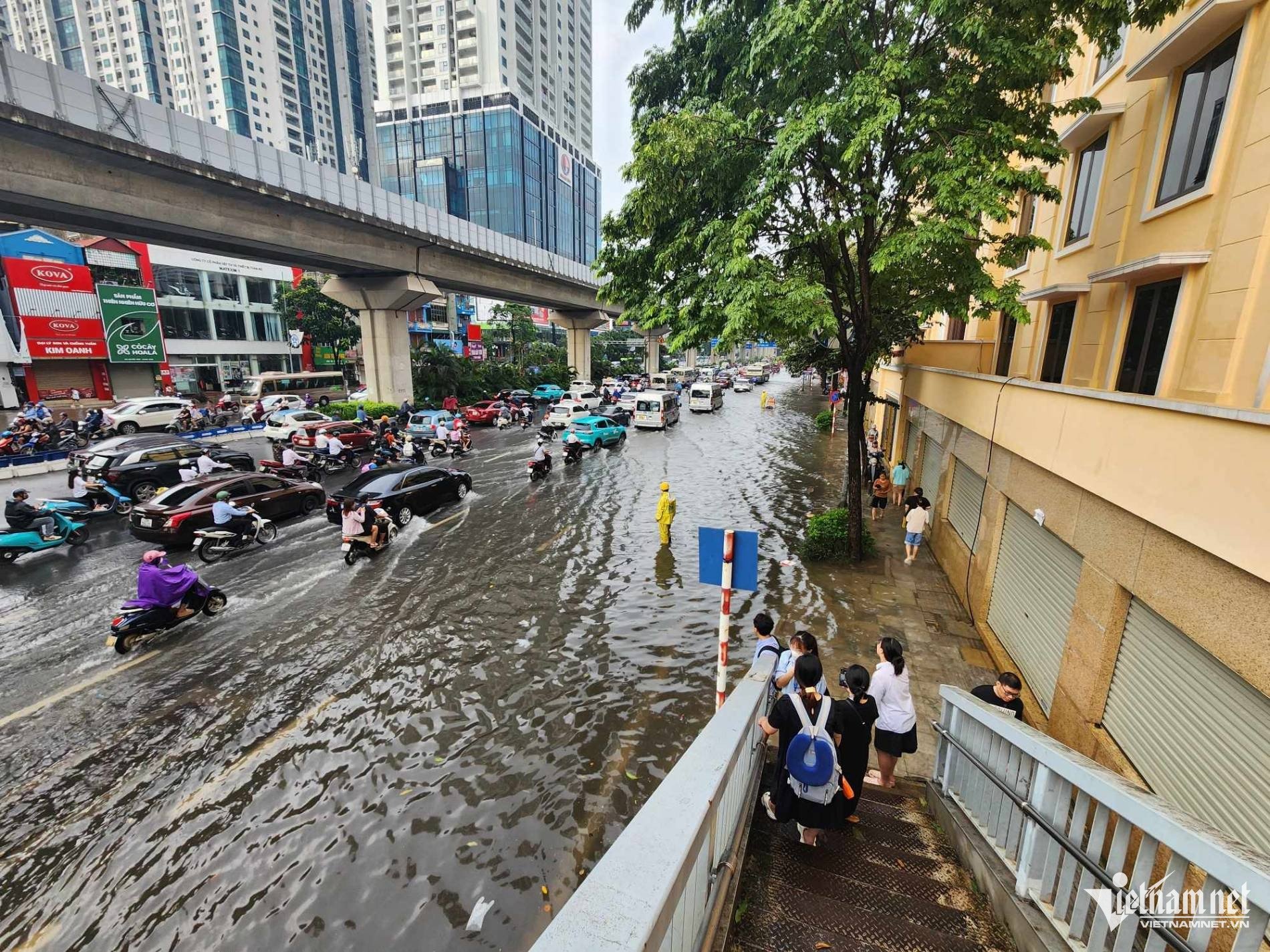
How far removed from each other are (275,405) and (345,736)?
33247 millimetres

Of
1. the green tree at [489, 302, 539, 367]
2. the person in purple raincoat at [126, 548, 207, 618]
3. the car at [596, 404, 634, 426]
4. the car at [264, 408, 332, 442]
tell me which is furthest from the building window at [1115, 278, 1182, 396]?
the green tree at [489, 302, 539, 367]

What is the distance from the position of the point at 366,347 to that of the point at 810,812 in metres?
33.7

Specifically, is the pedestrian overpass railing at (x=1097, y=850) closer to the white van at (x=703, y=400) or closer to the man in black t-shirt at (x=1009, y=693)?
the man in black t-shirt at (x=1009, y=693)

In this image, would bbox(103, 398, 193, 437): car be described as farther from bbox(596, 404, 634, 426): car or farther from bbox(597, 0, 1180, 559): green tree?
bbox(597, 0, 1180, 559): green tree

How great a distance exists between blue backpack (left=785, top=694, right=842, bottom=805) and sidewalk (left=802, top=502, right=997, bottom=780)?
261 centimetres

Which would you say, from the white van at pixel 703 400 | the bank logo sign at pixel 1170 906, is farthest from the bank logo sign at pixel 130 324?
the bank logo sign at pixel 1170 906

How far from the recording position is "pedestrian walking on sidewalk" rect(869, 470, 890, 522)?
15078 millimetres

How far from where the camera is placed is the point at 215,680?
772cm

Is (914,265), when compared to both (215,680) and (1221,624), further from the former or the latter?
(215,680)

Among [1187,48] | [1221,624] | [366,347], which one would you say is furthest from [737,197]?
[366,347]

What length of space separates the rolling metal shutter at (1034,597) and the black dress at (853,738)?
3.47 metres

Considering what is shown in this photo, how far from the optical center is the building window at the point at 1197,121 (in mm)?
6781

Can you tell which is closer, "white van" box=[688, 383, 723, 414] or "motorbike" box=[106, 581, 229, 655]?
"motorbike" box=[106, 581, 229, 655]

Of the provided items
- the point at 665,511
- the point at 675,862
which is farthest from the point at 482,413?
the point at 675,862
